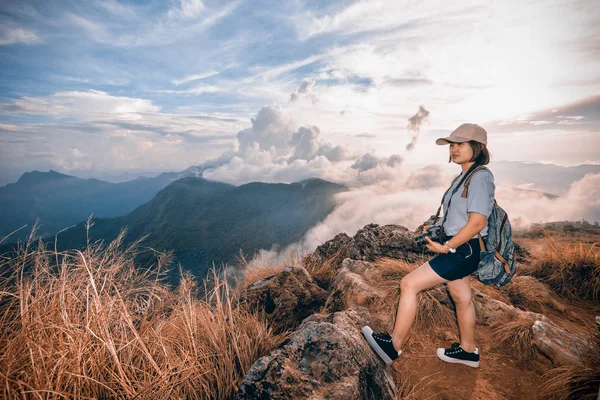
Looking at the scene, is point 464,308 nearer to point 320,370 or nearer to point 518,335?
point 518,335

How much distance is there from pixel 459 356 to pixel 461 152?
2300mm

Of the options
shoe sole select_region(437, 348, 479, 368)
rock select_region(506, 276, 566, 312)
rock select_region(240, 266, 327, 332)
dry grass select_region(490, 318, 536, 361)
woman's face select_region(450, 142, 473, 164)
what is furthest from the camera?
rock select_region(506, 276, 566, 312)

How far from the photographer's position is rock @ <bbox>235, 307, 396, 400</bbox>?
1.82 meters

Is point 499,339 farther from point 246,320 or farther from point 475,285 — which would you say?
point 246,320

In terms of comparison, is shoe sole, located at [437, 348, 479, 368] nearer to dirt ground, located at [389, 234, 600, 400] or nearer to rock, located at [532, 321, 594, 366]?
dirt ground, located at [389, 234, 600, 400]

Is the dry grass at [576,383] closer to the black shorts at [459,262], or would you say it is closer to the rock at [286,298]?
the black shorts at [459,262]

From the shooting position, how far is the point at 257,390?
179 centimetres

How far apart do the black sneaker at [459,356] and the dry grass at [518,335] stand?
0.82 metres

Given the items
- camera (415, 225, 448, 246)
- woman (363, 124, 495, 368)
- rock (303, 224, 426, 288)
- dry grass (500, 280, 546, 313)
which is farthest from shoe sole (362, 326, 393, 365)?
dry grass (500, 280, 546, 313)

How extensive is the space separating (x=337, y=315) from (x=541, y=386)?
7.32 ft

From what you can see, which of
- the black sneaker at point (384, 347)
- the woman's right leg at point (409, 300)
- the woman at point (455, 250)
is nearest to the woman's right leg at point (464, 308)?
the woman at point (455, 250)

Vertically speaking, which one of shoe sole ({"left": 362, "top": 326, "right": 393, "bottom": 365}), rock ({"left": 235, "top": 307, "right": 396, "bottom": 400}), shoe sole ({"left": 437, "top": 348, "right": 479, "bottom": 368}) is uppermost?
rock ({"left": 235, "top": 307, "right": 396, "bottom": 400})

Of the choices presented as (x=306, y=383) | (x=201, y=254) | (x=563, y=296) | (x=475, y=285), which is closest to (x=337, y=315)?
(x=306, y=383)

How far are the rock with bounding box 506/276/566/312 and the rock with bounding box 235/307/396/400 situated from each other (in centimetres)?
392
